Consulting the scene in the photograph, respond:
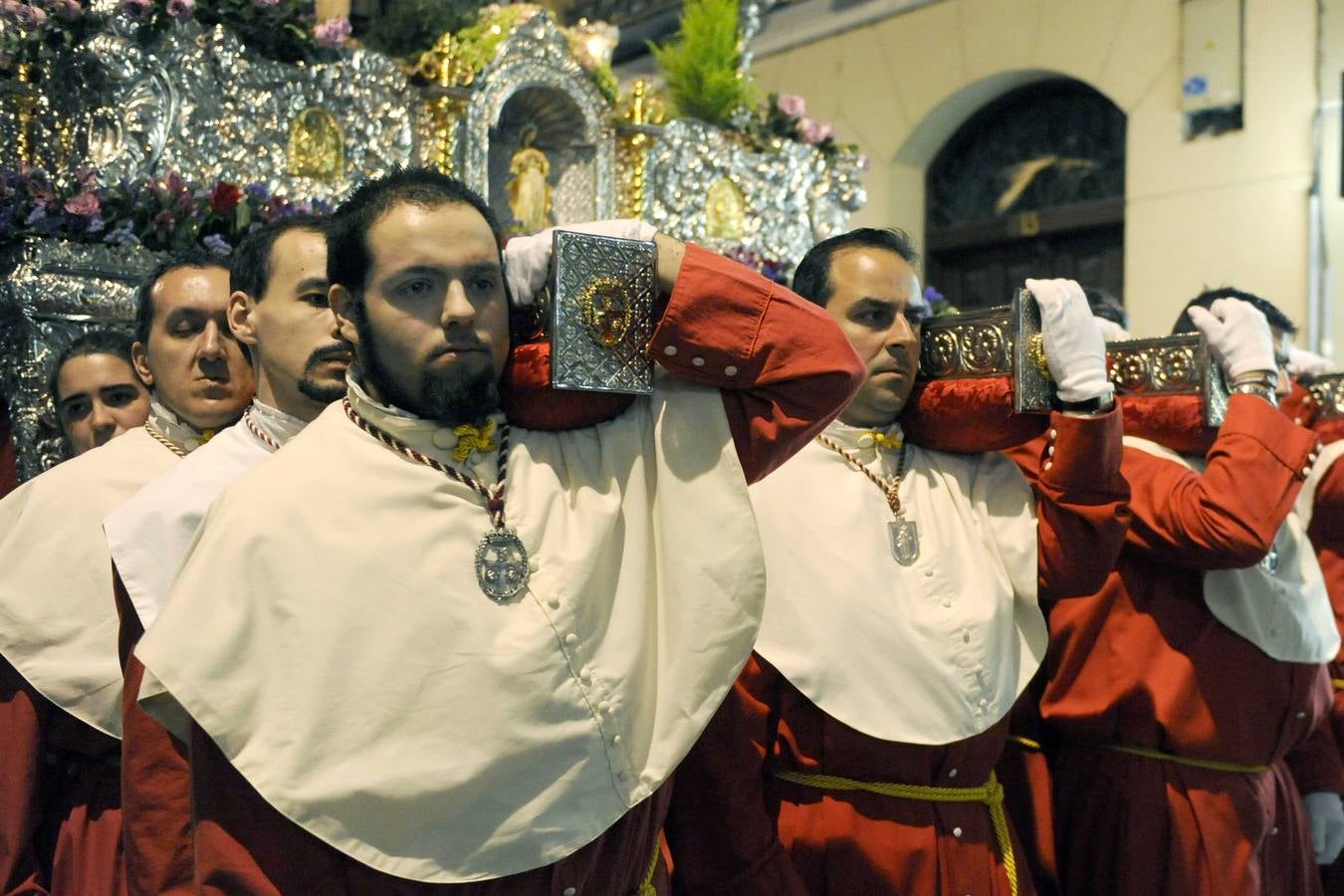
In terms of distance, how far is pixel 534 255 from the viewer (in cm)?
206

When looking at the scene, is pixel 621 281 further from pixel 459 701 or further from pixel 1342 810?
pixel 1342 810

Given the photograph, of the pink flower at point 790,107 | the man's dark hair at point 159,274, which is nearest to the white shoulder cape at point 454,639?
the man's dark hair at point 159,274

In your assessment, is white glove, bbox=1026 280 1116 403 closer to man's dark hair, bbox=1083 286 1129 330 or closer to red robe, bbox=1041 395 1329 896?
red robe, bbox=1041 395 1329 896

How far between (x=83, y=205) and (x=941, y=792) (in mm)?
3522

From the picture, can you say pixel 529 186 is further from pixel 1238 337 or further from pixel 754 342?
pixel 754 342

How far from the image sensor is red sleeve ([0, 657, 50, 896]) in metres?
2.74

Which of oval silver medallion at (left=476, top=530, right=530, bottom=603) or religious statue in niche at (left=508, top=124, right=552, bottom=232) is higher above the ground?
religious statue in niche at (left=508, top=124, right=552, bottom=232)

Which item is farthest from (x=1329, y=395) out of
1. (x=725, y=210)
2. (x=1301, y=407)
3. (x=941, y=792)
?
(x=725, y=210)

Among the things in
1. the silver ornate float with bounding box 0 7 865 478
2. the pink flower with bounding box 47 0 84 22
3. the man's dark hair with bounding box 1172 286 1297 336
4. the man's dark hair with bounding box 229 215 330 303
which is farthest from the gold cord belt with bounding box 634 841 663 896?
the pink flower with bounding box 47 0 84 22

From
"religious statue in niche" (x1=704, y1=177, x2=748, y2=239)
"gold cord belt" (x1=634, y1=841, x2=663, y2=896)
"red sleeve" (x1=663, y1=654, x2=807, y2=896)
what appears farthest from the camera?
"religious statue in niche" (x1=704, y1=177, x2=748, y2=239)

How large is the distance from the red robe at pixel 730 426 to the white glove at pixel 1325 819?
7.60ft

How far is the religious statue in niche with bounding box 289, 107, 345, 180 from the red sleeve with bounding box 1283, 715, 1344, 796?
427 centimetres

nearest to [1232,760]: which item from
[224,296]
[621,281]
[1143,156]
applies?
[621,281]

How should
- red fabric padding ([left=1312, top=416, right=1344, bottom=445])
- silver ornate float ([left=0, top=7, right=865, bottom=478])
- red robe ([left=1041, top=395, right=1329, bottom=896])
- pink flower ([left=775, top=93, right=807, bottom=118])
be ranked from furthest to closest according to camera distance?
1. pink flower ([left=775, top=93, right=807, bottom=118])
2. silver ornate float ([left=0, top=7, right=865, bottom=478])
3. red fabric padding ([left=1312, top=416, right=1344, bottom=445])
4. red robe ([left=1041, top=395, right=1329, bottom=896])
